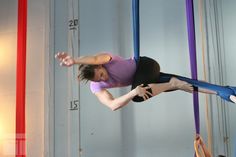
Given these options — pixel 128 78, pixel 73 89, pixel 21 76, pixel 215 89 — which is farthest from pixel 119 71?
pixel 73 89

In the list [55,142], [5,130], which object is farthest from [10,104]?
[55,142]

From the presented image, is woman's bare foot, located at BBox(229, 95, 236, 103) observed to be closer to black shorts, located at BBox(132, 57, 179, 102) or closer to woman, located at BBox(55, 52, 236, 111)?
woman, located at BBox(55, 52, 236, 111)

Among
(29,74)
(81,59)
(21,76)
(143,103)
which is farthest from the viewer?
(29,74)

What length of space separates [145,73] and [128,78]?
0.05 m

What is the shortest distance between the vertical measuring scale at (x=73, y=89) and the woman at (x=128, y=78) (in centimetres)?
76

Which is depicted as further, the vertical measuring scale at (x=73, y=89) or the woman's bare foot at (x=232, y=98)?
the vertical measuring scale at (x=73, y=89)

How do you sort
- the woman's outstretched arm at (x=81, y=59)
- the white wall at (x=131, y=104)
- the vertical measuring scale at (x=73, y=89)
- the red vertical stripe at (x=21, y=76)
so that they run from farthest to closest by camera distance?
the vertical measuring scale at (x=73, y=89)
the white wall at (x=131, y=104)
the red vertical stripe at (x=21, y=76)
the woman's outstretched arm at (x=81, y=59)

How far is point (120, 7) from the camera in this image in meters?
1.80

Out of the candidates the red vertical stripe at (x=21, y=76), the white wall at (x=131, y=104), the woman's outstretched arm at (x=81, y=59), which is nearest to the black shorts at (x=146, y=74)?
the woman's outstretched arm at (x=81, y=59)

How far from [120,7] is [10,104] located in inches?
31.9

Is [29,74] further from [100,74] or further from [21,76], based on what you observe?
[100,74]

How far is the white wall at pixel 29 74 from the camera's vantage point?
1874mm

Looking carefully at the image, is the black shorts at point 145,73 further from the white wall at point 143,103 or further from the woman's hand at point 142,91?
the white wall at point 143,103

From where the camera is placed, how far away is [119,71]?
1.01 meters
